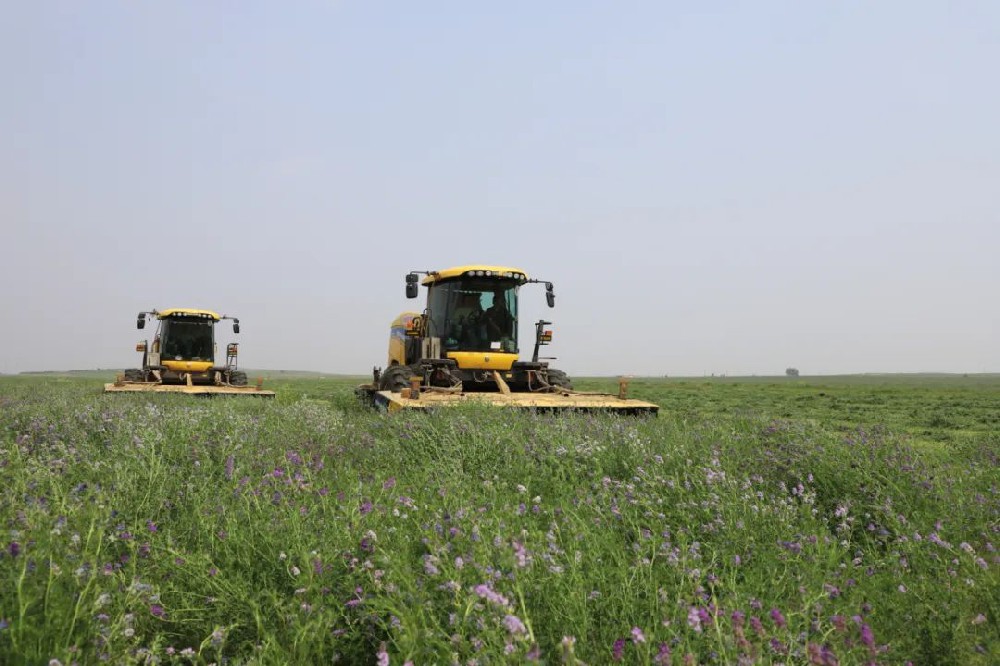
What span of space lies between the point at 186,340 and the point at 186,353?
441mm

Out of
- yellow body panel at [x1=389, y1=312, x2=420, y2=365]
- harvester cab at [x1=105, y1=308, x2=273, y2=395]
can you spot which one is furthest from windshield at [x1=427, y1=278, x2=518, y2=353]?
harvester cab at [x1=105, y1=308, x2=273, y2=395]

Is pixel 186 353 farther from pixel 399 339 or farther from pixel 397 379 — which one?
pixel 397 379

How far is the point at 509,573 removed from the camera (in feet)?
8.21

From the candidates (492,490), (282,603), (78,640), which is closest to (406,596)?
(282,603)

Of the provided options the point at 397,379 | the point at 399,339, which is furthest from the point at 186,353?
the point at 397,379

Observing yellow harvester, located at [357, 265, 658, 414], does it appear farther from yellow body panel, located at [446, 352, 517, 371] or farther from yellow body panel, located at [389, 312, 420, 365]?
yellow body panel, located at [389, 312, 420, 365]

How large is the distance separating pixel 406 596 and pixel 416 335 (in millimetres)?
12389

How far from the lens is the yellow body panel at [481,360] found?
42.7ft

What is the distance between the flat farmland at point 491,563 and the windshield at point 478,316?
761cm

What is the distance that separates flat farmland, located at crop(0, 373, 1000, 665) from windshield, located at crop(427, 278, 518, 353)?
7.61m

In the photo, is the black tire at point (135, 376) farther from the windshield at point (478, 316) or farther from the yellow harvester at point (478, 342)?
the windshield at point (478, 316)

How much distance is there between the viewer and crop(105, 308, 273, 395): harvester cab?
21641 millimetres

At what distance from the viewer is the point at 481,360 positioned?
515 inches

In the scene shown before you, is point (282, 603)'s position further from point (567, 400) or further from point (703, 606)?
point (567, 400)
